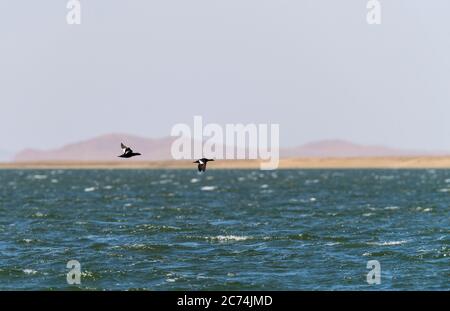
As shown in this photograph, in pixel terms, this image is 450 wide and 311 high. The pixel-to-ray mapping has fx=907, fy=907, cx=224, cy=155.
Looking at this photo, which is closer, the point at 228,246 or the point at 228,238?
the point at 228,246

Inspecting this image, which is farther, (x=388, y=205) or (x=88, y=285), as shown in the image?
(x=388, y=205)

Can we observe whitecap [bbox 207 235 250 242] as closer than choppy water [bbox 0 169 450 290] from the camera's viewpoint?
No

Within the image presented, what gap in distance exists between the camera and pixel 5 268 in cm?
3697

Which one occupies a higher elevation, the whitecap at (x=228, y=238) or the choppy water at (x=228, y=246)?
the whitecap at (x=228, y=238)

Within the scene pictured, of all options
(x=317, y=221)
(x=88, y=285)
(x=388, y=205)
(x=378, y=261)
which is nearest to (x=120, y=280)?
(x=88, y=285)

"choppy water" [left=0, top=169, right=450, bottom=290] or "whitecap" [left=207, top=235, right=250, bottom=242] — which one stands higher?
"whitecap" [left=207, top=235, right=250, bottom=242]

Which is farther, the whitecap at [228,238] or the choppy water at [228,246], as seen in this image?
the whitecap at [228,238]

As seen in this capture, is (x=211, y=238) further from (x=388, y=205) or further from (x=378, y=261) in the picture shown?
(x=388, y=205)

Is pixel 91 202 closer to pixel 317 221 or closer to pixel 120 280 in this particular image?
pixel 317 221
